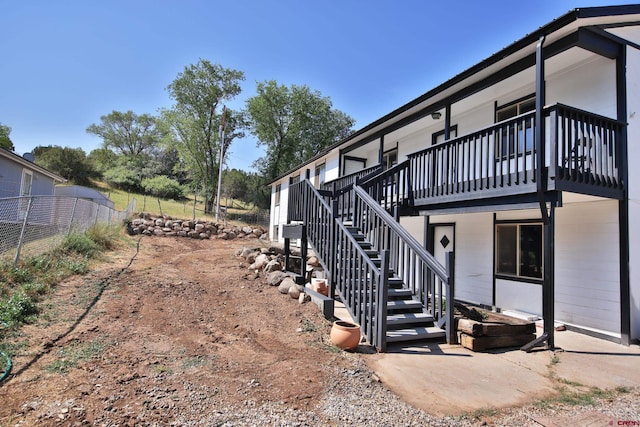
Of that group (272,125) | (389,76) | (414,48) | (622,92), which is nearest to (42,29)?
(414,48)

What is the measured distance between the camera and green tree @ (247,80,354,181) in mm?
35219

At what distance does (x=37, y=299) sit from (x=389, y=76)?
54.7ft

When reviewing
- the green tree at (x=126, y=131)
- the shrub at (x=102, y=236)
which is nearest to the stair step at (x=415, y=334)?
the shrub at (x=102, y=236)

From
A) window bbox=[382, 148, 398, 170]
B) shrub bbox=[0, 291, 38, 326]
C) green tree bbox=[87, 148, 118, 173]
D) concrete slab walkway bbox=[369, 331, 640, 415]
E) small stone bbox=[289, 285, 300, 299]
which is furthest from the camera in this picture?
green tree bbox=[87, 148, 118, 173]

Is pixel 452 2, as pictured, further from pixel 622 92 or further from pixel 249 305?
pixel 249 305

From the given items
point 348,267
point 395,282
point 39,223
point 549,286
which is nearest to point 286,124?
point 39,223

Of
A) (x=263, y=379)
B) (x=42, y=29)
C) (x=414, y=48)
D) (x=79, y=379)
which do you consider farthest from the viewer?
(x=414, y=48)

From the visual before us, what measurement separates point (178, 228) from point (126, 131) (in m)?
41.2

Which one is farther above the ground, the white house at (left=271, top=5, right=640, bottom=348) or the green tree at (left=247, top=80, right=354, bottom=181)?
the green tree at (left=247, top=80, right=354, bottom=181)

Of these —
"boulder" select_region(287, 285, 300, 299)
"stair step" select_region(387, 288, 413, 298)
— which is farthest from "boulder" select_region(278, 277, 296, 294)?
"stair step" select_region(387, 288, 413, 298)

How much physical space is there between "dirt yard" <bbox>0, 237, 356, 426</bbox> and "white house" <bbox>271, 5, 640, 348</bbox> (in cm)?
137

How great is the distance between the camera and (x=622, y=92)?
18.8 ft

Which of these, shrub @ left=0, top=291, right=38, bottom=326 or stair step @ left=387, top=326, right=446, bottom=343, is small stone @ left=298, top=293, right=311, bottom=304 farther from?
shrub @ left=0, top=291, right=38, bottom=326

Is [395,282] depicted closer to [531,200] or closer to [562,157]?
[531,200]
